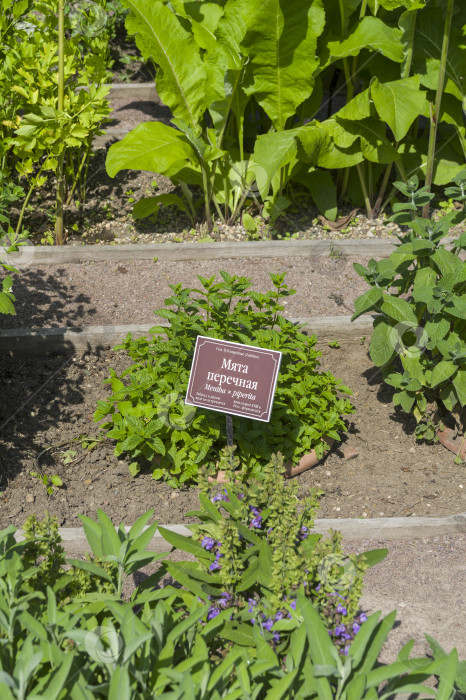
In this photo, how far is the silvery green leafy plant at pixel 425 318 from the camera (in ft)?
9.18

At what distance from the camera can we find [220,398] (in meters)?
2.61

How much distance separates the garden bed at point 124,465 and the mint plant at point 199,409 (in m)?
0.12

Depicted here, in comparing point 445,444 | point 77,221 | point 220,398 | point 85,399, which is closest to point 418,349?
point 445,444

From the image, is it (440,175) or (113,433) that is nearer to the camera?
Result: (113,433)

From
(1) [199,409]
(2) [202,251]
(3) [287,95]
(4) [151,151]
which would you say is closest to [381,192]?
(3) [287,95]

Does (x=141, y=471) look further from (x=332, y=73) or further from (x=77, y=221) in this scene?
(x=332, y=73)

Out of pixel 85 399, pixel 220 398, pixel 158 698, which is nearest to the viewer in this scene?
pixel 158 698

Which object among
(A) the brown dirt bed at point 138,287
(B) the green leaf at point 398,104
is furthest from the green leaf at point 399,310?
(B) the green leaf at point 398,104

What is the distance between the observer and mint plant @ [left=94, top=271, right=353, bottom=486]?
290 cm

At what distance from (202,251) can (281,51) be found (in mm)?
1163

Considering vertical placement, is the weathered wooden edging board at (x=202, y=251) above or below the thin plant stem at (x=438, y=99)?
below

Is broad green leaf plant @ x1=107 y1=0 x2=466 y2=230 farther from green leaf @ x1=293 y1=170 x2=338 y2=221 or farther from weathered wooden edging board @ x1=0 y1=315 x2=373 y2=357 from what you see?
weathered wooden edging board @ x1=0 y1=315 x2=373 y2=357

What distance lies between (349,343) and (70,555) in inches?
66.4

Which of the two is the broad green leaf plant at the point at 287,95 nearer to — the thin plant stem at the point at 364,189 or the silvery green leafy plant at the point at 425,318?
the thin plant stem at the point at 364,189
